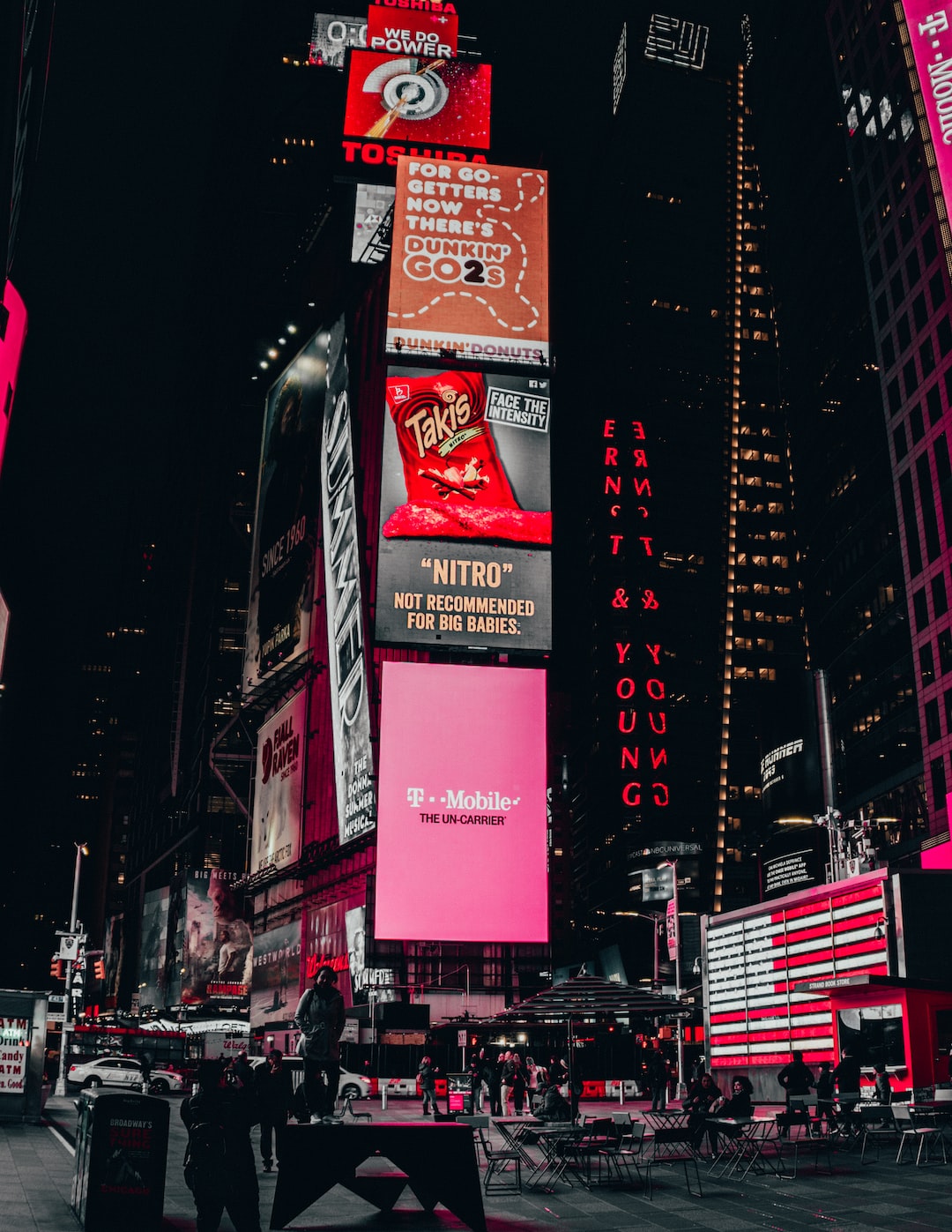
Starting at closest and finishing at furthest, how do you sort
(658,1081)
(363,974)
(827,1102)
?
(827,1102)
(658,1081)
(363,974)

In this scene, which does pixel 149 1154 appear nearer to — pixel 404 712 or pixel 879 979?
pixel 879 979

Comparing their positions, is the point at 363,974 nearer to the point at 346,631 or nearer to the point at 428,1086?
the point at 346,631

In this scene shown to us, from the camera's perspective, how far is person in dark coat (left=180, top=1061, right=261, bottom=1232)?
985 cm

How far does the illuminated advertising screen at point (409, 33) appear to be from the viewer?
52.6 meters

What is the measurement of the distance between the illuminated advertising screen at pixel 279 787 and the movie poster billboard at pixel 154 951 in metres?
27.2

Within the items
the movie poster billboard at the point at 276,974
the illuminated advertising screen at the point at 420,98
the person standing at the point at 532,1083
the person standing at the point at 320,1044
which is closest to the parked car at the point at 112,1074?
the person standing at the point at 532,1083

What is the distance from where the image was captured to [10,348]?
1900 cm

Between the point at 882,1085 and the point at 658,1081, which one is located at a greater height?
the point at 882,1085

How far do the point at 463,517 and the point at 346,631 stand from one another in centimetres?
2269

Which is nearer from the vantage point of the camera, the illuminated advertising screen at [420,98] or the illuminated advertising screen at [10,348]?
the illuminated advertising screen at [10,348]

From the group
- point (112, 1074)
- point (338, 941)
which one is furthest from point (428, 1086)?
→ point (338, 941)

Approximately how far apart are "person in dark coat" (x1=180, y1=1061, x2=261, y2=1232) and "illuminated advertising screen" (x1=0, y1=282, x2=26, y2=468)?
11.1 meters

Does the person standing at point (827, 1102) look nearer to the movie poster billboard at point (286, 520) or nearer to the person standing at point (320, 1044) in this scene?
the person standing at point (320, 1044)

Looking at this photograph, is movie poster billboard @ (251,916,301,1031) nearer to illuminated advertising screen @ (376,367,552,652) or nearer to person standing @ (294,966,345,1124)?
illuminated advertising screen @ (376,367,552,652)
